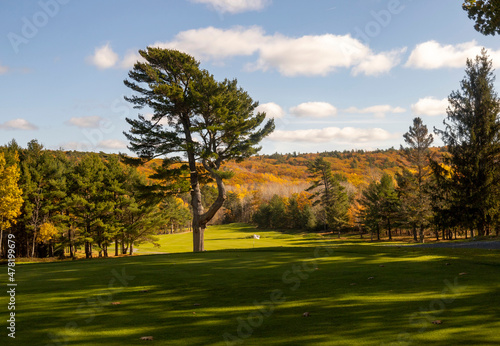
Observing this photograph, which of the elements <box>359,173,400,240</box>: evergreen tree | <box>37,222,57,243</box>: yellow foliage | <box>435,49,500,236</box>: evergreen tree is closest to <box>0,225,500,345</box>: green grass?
<box>435,49,500,236</box>: evergreen tree

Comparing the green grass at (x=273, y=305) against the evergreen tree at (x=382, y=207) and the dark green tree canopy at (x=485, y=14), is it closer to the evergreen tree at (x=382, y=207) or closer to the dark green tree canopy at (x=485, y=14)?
the dark green tree canopy at (x=485, y=14)

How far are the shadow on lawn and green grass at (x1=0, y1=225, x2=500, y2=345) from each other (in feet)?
0.07

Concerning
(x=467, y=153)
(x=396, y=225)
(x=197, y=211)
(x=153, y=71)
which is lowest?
(x=396, y=225)

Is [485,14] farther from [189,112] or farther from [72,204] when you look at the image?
[72,204]

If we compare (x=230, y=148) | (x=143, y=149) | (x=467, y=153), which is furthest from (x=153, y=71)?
(x=467, y=153)

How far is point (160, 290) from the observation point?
8844mm

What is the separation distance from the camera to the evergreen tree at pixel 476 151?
26234mm

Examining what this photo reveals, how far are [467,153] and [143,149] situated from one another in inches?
1030

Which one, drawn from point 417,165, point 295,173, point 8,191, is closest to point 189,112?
point 8,191

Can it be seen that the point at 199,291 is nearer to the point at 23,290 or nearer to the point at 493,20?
the point at 23,290

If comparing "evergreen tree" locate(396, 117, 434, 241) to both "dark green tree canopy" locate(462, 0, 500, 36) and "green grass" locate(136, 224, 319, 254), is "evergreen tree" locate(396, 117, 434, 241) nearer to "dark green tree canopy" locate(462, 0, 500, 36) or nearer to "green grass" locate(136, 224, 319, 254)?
"green grass" locate(136, 224, 319, 254)

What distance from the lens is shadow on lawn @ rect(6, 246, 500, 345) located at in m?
5.45

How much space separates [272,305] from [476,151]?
88.5 feet

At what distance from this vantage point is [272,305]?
7.28 m
